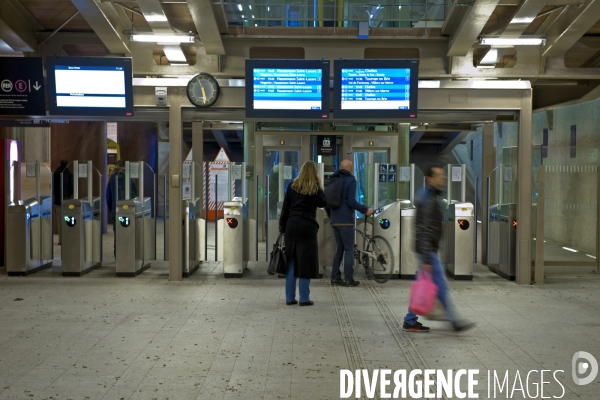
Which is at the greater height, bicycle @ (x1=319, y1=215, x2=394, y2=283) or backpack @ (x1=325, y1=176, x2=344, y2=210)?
backpack @ (x1=325, y1=176, x2=344, y2=210)

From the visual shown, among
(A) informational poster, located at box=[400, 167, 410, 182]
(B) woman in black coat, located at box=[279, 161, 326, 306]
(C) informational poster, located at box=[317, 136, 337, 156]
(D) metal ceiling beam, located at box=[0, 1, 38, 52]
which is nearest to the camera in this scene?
(B) woman in black coat, located at box=[279, 161, 326, 306]

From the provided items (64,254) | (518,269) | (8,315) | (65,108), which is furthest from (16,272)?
(518,269)

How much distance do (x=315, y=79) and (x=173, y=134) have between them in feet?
6.90

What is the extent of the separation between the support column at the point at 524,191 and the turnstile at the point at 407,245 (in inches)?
56.6

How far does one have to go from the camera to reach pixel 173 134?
35.1ft

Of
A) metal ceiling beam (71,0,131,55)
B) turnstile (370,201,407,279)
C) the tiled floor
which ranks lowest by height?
the tiled floor

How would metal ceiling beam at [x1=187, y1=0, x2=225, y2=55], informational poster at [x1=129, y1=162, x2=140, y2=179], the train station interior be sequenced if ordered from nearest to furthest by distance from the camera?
the train station interior < metal ceiling beam at [x1=187, y1=0, x2=225, y2=55] < informational poster at [x1=129, y1=162, x2=140, y2=179]

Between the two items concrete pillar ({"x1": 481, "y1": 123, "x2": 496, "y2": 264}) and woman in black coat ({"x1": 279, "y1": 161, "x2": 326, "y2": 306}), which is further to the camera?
concrete pillar ({"x1": 481, "y1": 123, "x2": 496, "y2": 264})

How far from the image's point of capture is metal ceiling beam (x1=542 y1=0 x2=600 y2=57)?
9914 millimetres

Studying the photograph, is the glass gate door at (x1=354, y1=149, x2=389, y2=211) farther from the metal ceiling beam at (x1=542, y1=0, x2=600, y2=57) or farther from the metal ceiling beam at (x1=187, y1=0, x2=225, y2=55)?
the metal ceiling beam at (x1=542, y1=0, x2=600, y2=57)

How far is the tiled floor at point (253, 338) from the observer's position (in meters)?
5.27

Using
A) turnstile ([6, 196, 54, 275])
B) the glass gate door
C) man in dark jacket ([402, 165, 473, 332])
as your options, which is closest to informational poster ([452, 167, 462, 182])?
the glass gate door

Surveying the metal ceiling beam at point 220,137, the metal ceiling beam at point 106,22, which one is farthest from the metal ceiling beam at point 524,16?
the metal ceiling beam at point 220,137

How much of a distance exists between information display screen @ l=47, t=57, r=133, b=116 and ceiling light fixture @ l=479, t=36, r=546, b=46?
4.86m
